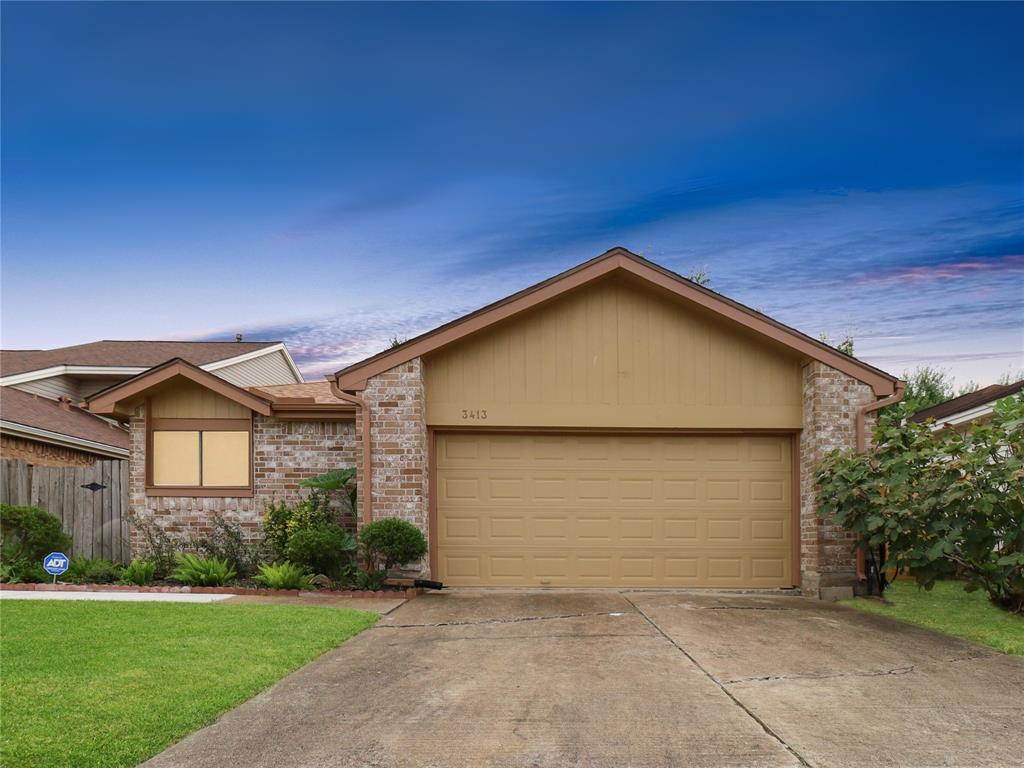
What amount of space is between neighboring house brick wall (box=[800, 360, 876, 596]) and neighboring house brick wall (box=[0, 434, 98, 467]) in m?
15.9

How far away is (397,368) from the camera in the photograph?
11.6 m

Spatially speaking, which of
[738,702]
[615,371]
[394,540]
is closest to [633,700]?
[738,702]

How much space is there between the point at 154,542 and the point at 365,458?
3992 millimetres

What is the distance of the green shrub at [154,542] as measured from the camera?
1245 centimetres

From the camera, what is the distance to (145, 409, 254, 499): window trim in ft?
41.5

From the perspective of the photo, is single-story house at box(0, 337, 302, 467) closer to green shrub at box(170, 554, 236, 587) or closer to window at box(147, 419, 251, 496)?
window at box(147, 419, 251, 496)

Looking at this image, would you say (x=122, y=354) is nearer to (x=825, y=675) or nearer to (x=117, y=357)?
(x=117, y=357)

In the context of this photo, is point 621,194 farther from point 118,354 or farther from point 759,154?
point 118,354

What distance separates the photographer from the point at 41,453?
17969 millimetres

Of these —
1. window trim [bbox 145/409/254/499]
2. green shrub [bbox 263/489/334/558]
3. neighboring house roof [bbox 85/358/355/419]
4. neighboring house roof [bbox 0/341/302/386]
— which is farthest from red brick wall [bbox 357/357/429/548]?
neighboring house roof [bbox 0/341/302/386]

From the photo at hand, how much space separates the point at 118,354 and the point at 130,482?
12791 mm

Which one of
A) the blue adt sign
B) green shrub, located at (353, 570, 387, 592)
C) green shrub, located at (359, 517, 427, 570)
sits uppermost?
green shrub, located at (359, 517, 427, 570)

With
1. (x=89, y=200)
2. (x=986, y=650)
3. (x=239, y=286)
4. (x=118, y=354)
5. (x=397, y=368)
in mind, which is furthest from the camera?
(x=118, y=354)

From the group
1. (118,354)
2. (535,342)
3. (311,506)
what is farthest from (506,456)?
(118,354)
